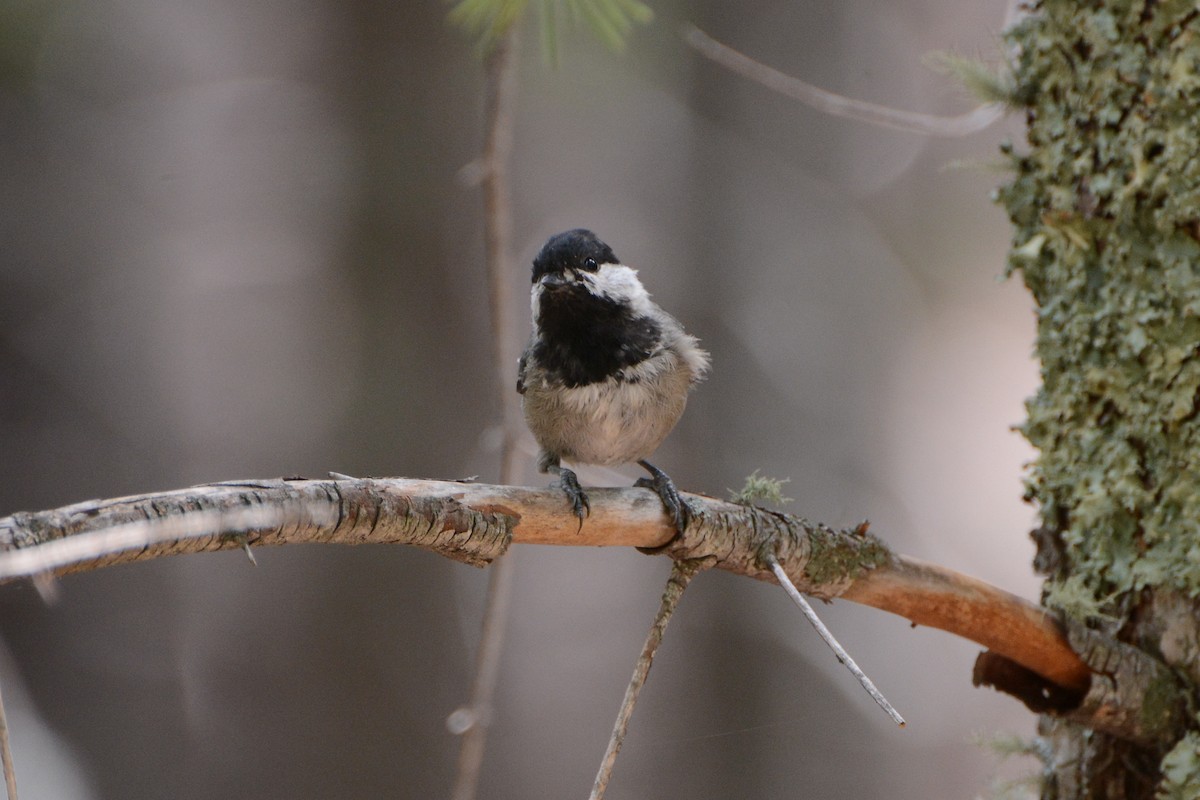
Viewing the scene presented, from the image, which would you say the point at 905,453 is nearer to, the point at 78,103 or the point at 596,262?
the point at 596,262

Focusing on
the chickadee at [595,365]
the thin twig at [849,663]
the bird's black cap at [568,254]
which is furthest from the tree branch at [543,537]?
the bird's black cap at [568,254]

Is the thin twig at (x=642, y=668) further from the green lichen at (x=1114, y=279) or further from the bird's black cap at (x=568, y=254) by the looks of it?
the bird's black cap at (x=568, y=254)

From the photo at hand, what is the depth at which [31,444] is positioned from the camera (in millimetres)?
2453

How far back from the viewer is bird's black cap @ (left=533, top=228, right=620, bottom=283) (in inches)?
81.7

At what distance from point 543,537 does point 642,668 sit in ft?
0.82

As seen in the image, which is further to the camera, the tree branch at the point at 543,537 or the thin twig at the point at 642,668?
the thin twig at the point at 642,668

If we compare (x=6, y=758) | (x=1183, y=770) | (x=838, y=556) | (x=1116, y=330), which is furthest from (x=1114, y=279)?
(x=6, y=758)

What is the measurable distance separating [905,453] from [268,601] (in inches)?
96.4

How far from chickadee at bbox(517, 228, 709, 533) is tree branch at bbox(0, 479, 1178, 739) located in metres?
0.45

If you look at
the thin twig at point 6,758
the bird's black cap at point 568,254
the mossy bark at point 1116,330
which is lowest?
the thin twig at point 6,758

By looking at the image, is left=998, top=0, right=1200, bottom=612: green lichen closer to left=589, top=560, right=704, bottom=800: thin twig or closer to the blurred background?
the blurred background

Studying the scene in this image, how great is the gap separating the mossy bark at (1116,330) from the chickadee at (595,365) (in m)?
0.74

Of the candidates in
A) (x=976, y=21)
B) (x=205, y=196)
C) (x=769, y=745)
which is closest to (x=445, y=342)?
(x=205, y=196)

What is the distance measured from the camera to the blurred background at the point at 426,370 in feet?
8.29
